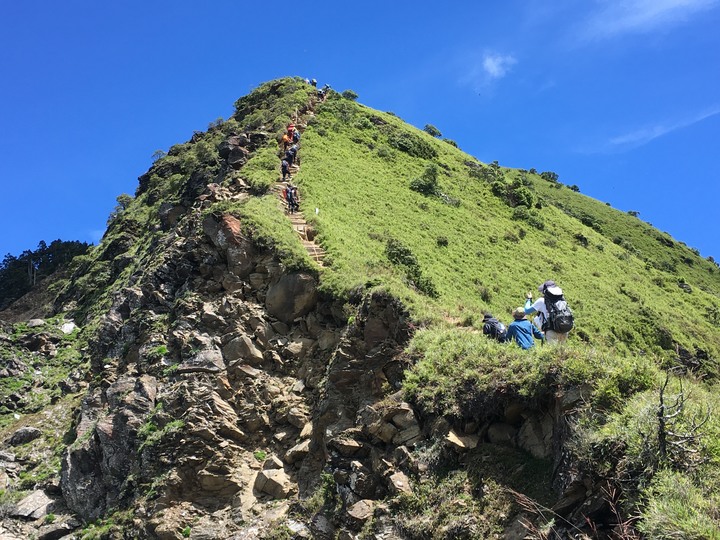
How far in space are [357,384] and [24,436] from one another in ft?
55.0

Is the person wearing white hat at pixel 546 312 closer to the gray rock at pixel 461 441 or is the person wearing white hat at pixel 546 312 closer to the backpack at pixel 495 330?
the backpack at pixel 495 330

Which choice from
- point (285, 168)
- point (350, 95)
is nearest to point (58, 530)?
point (285, 168)

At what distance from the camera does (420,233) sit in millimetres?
29500

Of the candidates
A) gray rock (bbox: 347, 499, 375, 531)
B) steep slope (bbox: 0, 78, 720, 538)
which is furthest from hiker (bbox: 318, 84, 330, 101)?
gray rock (bbox: 347, 499, 375, 531)

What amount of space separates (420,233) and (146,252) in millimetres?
16304

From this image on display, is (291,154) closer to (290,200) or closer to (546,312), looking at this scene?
(290,200)

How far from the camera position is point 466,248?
29969mm

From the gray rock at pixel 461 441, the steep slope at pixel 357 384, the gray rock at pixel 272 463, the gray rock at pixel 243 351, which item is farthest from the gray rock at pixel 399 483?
the gray rock at pixel 243 351

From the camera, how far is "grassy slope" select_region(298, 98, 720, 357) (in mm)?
23297

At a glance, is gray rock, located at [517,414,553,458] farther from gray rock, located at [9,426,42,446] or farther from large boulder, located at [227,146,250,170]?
large boulder, located at [227,146,250,170]

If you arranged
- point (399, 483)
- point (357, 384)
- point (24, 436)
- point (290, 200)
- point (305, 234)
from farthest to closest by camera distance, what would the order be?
1. point (290, 200)
2. point (305, 234)
3. point (24, 436)
4. point (357, 384)
5. point (399, 483)

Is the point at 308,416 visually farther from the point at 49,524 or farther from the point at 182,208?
the point at 182,208

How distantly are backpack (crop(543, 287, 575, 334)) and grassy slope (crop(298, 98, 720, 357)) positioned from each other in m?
3.73

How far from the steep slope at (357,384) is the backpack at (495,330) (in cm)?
65
